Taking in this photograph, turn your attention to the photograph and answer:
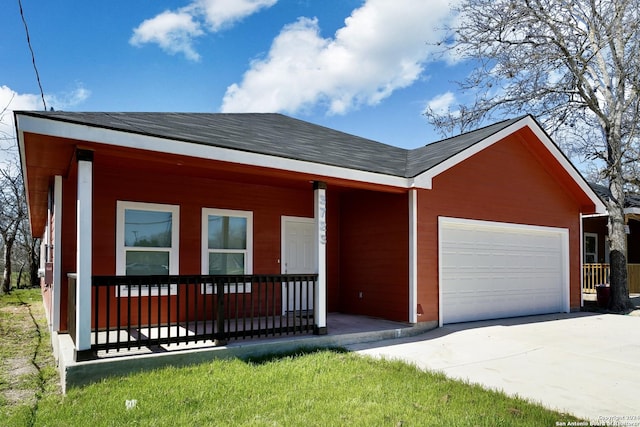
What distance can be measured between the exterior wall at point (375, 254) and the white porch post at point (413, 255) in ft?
0.33

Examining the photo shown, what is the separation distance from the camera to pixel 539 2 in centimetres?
1332

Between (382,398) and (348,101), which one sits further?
(348,101)

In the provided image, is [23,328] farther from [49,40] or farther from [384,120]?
[384,120]

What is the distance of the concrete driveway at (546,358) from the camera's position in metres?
4.62

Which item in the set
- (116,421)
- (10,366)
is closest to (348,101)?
(10,366)

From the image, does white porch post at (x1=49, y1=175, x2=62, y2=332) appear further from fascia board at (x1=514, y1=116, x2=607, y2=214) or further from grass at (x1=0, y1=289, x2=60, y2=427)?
fascia board at (x1=514, y1=116, x2=607, y2=214)

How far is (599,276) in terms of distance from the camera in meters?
16.0

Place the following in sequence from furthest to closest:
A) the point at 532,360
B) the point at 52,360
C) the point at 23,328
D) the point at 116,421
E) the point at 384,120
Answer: the point at 384,120, the point at 23,328, the point at 52,360, the point at 532,360, the point at 116,421

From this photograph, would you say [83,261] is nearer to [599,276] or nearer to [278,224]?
[278,224]

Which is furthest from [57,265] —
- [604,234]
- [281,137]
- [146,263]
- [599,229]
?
[604,234]

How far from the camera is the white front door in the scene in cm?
936

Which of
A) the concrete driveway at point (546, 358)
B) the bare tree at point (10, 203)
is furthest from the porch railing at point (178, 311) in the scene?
the bare tree at point (10, 203)

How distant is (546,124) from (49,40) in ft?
48.4

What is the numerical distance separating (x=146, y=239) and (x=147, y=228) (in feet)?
0.62
